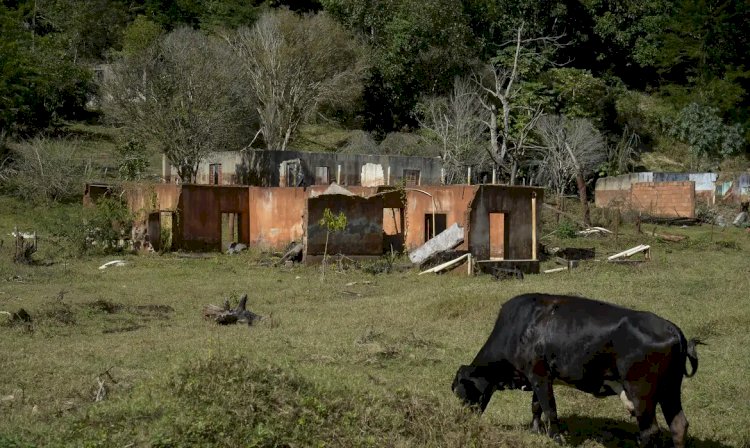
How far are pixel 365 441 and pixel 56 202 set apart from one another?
30529 millimetres

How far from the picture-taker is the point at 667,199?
4266 centimetres

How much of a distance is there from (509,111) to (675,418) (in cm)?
3986

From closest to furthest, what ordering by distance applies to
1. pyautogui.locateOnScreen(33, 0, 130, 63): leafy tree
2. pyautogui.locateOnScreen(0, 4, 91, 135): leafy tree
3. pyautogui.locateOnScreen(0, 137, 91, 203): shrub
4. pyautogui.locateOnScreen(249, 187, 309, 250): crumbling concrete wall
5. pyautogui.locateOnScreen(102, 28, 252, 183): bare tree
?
pyautogui.locateOnScreen(249, 187, 309, 250): crumbling concrete wall
pyautogui.locateOnScreen(0, 137, 91, 203): shrub
pyautogui.locateOnScreen(102, 28, 252, 183): bare tree
pyautogui.locateOnScreen(0, 4, 91, 135): leafy tree
pyautogui.locateOnScreen(33, 0, 130, 63): leafy tree

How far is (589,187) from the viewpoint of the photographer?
51.8 m

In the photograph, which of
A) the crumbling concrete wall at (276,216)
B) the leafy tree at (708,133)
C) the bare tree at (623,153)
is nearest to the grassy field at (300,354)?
the crumbling concrete wall at (276,216)

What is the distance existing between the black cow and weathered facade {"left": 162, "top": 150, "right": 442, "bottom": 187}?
27.9 meters

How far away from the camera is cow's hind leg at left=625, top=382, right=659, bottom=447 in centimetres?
845

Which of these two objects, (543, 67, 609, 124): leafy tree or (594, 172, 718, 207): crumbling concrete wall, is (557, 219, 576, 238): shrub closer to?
(594, 172, 718, 207): crumbling concrete wall

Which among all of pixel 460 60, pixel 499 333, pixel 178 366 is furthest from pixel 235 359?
pixel 460 60

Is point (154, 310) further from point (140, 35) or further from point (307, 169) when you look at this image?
point (140, 35)

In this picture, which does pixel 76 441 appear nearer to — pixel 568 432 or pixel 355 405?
pixel 355 405

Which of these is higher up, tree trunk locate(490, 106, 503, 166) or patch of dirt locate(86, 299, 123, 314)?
tree trunk locate(490, 106, 503, 166)

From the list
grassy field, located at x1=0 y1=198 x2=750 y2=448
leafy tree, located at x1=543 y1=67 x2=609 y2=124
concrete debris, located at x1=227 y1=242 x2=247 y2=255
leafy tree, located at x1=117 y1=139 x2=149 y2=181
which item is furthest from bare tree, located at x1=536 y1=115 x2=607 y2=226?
concrete debris, located at x1=227 y1=242 x2=247 y2=255

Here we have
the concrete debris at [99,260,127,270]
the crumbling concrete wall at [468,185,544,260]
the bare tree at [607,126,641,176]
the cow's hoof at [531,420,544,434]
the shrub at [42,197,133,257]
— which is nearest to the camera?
the cow's hoof at [531,420,544,434]
